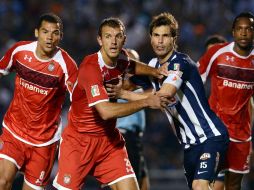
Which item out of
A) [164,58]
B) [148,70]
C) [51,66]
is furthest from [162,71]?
[51,66]

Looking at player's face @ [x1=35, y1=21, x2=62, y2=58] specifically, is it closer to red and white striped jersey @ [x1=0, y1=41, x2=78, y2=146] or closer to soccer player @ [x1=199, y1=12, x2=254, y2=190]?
red and white striped jersey @ [x1=0, y1=41, x2=78, y2=146]

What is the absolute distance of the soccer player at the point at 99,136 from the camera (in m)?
7.11

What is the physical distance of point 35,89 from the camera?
7.73 metres

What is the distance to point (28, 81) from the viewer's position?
776 centimetres

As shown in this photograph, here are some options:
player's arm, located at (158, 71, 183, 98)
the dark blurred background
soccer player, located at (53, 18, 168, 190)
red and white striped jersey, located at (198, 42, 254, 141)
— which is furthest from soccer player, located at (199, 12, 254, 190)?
the dark blurred background

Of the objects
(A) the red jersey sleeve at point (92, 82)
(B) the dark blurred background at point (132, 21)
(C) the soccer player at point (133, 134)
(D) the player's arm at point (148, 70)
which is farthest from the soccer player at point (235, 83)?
(B) the dark blurred background at point (132, 21)

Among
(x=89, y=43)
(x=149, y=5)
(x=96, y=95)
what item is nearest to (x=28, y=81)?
(x=96, y=95)

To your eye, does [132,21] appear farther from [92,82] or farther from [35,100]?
[92,82]

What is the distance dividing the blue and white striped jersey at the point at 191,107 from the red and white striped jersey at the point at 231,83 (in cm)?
144

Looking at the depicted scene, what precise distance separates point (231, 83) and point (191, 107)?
1594 millimetres

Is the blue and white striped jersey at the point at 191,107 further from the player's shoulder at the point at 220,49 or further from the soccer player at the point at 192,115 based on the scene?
the player's shoulder at the point at 220,49

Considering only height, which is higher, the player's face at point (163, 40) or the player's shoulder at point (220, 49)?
the player's face at point (163, 40)

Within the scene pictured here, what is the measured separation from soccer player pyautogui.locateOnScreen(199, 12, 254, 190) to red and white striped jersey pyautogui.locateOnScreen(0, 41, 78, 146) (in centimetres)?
182

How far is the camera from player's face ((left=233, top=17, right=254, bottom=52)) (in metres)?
8.27
